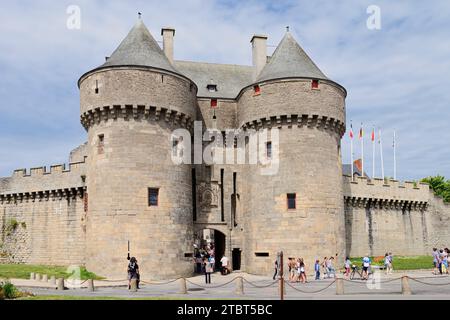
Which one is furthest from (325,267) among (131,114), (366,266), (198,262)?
(131,114)

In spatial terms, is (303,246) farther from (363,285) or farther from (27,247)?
(27,247)

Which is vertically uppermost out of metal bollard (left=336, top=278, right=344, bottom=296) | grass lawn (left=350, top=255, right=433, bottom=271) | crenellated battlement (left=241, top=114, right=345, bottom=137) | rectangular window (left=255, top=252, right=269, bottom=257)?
crenellated battlement (left=241, top=114, right=345, bottom=137)

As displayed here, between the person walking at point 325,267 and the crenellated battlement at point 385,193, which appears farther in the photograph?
the crenellated battlement at point 385,193

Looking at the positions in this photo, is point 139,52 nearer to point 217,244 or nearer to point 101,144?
point 101,144

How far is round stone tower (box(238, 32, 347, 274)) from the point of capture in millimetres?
28578

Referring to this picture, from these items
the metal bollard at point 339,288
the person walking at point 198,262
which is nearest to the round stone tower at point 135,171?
the person walking at point 198,262

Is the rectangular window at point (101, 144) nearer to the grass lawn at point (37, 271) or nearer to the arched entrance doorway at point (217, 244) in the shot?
the grass lawn at point (37, 271)

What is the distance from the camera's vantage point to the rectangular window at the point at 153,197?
27656 mm

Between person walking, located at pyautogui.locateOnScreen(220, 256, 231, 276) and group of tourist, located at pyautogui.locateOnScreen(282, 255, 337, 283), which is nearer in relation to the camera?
group of tourist, located at pyautogui.locateOnScreen(282, 255, 337, 283)

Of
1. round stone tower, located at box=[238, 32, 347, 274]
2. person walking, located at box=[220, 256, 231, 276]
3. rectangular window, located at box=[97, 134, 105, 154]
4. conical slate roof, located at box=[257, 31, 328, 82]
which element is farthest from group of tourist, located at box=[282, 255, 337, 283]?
rectangular window, located at box=[97, 134, 105, 154]

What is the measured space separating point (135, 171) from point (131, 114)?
308 cm

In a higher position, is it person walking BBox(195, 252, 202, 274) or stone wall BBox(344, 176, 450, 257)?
stone wall BBox(344, 176, 450, 257)

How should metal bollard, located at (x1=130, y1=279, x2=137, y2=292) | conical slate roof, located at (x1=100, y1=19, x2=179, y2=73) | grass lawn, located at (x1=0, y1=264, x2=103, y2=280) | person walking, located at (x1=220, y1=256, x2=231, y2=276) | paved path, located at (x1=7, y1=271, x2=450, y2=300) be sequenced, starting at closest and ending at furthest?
paved path, located at (x1=7, y1=271, x2=450, y2=300) → metal bollard, located at (x1=130, y1=279, x2=137, y2=292) → grass lawn, located at (x1=0, y1=264, x2=103, y2=280) → conical slate roof, located at (x1=100, y1=19, x2=179, y2=73) → person walking, located at (x1=220, y1=256, x2=231, y2=276)

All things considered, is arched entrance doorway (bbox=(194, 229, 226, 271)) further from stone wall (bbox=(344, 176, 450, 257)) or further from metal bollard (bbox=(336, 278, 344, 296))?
metal bollard (bbox=(336, 278, 344, 296))
